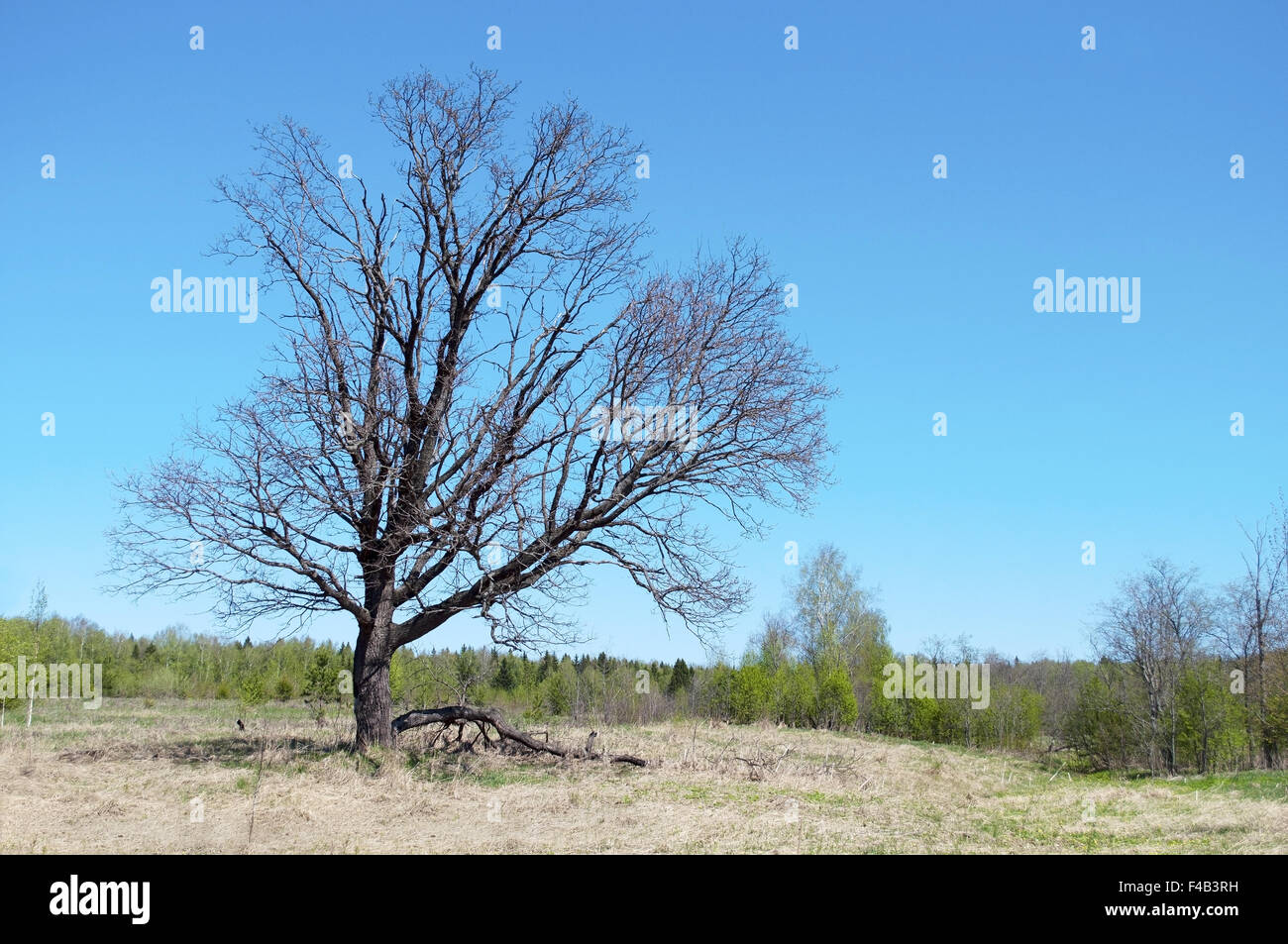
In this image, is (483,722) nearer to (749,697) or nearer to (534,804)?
(534,804)

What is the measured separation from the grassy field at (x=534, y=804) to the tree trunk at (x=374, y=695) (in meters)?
0.66

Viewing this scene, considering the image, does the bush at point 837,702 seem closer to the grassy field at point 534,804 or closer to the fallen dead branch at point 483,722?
the grassy field at point 534,804

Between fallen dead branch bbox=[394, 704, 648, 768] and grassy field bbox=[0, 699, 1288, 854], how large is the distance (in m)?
0.28

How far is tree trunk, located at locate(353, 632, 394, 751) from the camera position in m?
15.6

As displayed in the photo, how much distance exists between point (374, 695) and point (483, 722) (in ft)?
7.76

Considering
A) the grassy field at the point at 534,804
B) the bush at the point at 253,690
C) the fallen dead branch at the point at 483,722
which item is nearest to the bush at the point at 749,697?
the grassy field at the point at 534,804

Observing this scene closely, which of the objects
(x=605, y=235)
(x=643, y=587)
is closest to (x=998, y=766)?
(x=643, y=587)

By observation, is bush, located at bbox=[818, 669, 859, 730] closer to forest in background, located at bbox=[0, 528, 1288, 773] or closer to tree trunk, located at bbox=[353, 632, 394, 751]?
forest in background, located at bbox=[0, 528, 1288, 773]

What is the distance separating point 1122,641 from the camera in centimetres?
2992

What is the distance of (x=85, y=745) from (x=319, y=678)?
906 inches

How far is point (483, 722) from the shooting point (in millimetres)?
17062

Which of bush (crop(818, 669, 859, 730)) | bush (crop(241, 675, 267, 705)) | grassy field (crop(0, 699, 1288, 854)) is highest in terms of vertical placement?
grassy field (crop(0, 699, 1288, 854))

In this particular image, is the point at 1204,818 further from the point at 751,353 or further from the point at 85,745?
the point at 85,745

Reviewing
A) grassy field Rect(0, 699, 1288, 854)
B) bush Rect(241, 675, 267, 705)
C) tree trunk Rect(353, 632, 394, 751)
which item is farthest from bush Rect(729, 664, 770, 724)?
tree trunk Rect(353, 632, 394, 751)
